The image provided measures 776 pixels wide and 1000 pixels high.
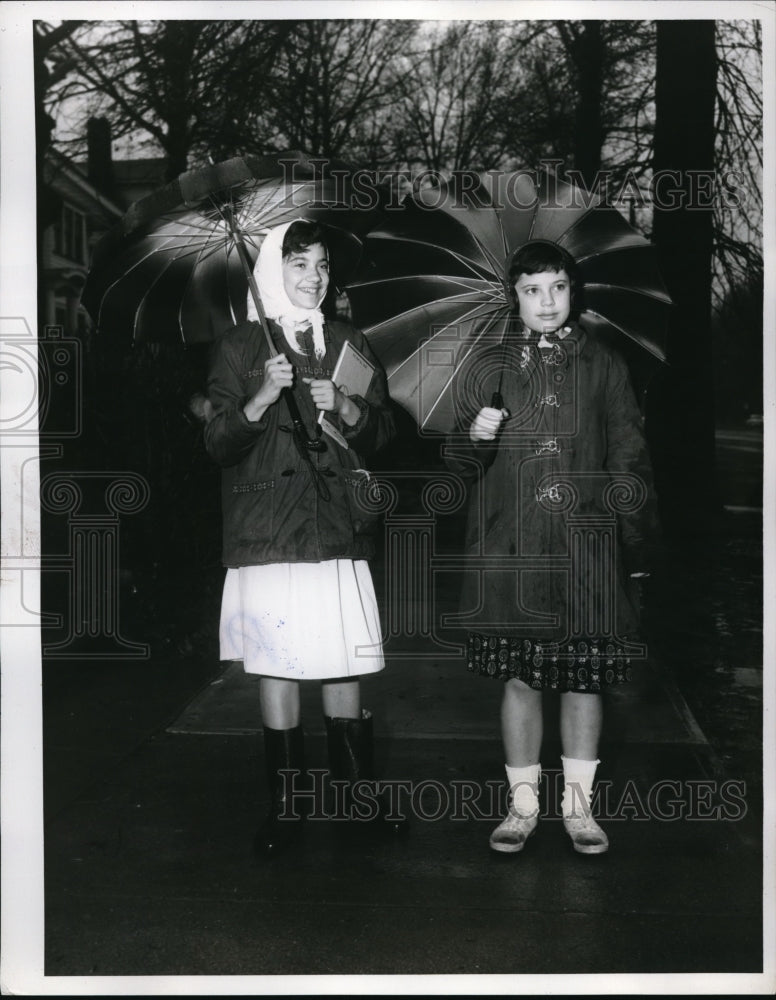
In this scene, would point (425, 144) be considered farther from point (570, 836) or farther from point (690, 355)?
point (570, 836)

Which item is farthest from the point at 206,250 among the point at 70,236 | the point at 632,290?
the point at 70,236

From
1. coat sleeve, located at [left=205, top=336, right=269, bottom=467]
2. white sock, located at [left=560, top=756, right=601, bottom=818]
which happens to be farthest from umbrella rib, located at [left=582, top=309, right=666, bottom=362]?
white sock, located at [left=560, top=756, right=601, bottom=818]

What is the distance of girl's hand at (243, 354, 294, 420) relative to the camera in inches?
125

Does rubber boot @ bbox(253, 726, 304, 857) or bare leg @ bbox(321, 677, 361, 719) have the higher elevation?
bare leg @ bbox(321, 677, 361, 719)

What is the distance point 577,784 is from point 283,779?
92cm

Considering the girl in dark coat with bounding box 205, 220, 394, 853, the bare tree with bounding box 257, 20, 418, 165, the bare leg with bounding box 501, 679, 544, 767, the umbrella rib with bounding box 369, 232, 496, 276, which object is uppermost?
the bare tree with bounding box 257, 20, 418, 165

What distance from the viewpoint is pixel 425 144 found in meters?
8.29

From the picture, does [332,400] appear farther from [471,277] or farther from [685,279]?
[685,279]

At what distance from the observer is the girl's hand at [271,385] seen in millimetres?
3176

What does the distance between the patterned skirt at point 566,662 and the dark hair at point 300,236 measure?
4.38 feet

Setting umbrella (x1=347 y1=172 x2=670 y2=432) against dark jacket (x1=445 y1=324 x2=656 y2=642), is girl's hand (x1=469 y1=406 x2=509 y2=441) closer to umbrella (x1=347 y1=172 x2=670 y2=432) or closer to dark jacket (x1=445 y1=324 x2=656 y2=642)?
dark jacket (x1=445 y1=324 x2=656 y2=642)

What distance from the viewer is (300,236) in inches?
132

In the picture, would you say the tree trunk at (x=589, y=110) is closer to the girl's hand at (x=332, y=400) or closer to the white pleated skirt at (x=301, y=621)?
the girl's hand at (x=332, y=400)

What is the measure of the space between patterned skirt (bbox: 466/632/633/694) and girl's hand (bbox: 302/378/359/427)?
0.82m
